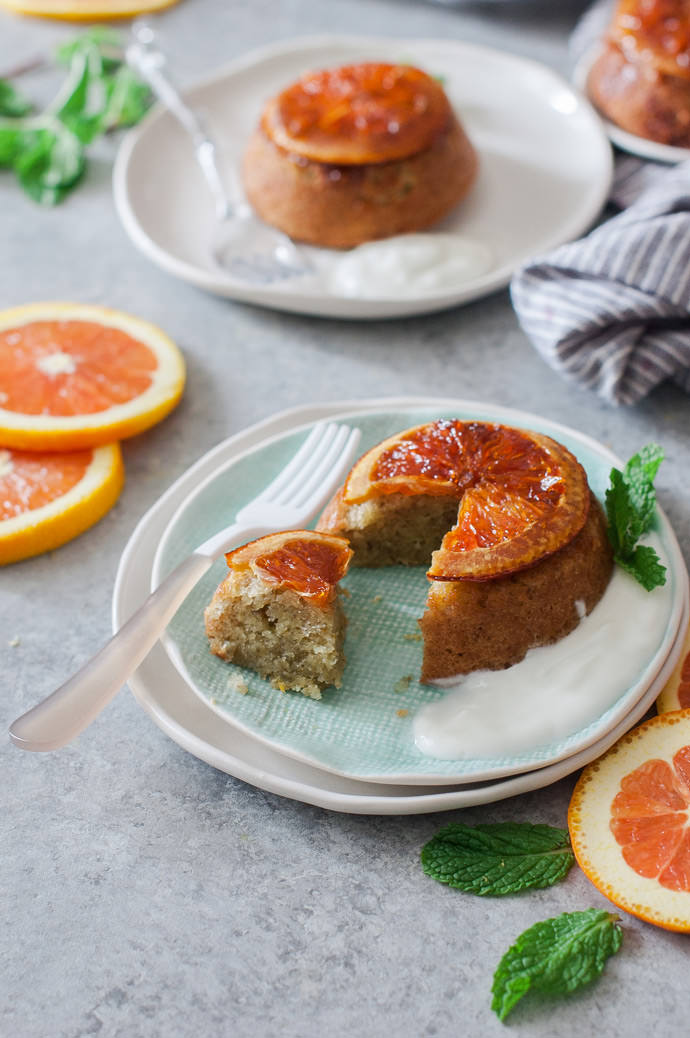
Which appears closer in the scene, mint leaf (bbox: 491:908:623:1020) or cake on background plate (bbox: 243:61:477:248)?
mint leaf (bbox: 491:908:623:1020)

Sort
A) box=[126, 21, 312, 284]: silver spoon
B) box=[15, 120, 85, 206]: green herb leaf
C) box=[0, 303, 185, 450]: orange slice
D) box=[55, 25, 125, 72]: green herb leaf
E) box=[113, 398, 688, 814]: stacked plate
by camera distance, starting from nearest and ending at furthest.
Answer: box=[113, 398, 688, 814]: stacked plate, box=[0, 303, 185, 450]: orange slice, box=[126, 21, 312, 284]: silver spoon, box=[15, 120, 85, 206]: green herb leaf, box=[55, 25, 125, 72]: green herb leaf

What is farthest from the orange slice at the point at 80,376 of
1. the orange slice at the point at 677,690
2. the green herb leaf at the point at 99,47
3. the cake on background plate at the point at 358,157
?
the green herb leaf at the point at 99,47

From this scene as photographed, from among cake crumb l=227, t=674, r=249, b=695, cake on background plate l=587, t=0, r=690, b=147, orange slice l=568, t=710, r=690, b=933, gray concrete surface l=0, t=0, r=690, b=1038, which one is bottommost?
gray concrete surface l=0, t=0, r=690, b=1038

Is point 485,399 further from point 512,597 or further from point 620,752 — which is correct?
point 620,752

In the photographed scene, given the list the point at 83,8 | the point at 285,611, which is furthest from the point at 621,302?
the point at 83,8

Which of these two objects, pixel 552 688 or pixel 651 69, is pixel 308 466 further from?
pixel 651 69

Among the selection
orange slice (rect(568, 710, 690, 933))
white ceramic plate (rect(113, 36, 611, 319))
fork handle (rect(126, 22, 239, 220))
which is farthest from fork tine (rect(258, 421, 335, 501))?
fork handle (rect(126, 22, 239, 220))

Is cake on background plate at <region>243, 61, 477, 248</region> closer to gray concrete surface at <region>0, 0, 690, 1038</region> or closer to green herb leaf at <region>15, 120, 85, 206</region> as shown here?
green herb leaf at <region>15, 120, 85, 206</region>
